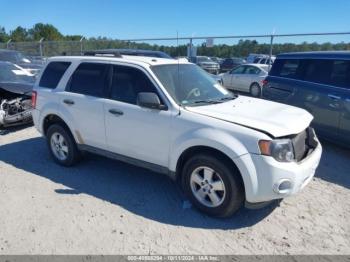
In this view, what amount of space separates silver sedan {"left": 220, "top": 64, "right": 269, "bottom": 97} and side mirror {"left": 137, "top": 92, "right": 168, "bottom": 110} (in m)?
10.5

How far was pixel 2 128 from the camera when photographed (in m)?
7.98

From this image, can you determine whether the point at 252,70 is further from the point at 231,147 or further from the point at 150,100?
the point at 231,147

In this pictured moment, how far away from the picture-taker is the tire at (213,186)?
370 centimetres

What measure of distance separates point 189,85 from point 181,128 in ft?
2.69

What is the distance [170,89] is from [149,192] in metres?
1.47

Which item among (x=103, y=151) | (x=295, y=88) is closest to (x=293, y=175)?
(x=103, y=151)

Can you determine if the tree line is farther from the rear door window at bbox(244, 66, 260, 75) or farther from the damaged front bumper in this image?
the damaged front bumper

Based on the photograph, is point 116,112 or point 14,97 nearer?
point 116,112

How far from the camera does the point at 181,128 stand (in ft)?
13.0

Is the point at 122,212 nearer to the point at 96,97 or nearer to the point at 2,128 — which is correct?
the point at 96,97

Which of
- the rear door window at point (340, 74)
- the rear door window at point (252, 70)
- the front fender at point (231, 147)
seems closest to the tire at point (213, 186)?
the front fender at point (231, 147)

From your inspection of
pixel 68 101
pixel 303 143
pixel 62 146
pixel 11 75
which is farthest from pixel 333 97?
pixel 11 75

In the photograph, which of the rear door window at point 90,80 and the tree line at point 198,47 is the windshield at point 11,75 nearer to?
the tree line at point 198,47

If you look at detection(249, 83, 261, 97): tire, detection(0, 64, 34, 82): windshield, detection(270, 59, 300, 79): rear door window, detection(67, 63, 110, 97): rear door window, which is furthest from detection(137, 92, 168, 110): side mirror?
detection(249, 83, 261, 97): tire
